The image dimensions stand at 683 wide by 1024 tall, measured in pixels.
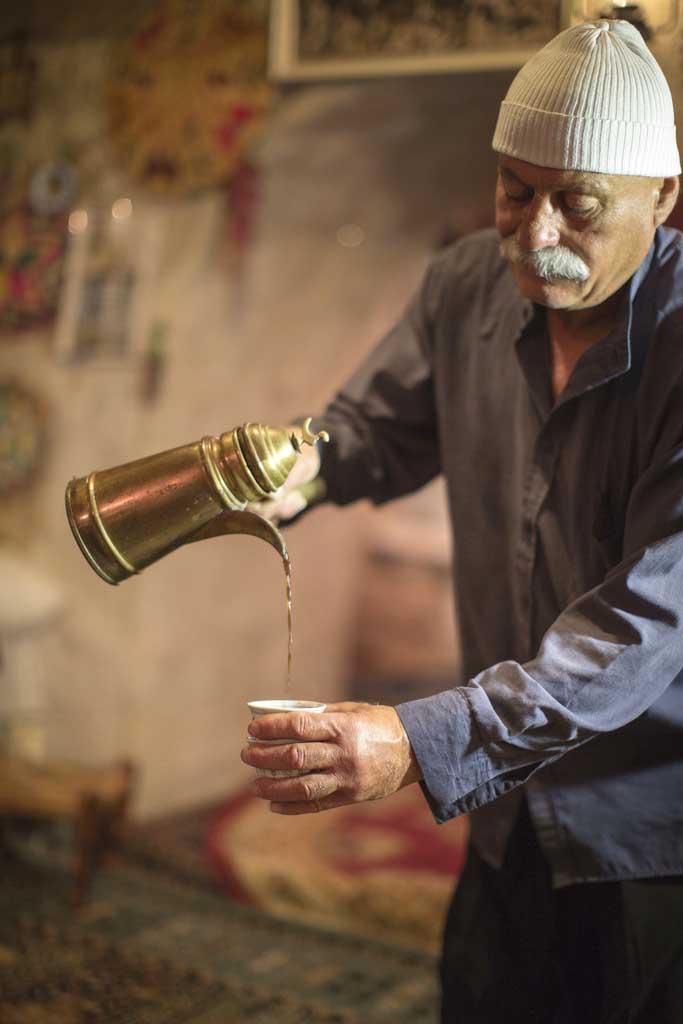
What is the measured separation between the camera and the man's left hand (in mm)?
1398

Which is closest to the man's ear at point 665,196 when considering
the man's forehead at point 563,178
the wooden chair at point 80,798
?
the man's forehead at point 563,178

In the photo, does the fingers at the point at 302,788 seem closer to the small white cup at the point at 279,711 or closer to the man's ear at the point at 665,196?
the small white cup at the point at 279,711

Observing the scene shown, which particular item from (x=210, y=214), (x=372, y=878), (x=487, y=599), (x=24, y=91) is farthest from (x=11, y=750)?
(x=487, y=599)

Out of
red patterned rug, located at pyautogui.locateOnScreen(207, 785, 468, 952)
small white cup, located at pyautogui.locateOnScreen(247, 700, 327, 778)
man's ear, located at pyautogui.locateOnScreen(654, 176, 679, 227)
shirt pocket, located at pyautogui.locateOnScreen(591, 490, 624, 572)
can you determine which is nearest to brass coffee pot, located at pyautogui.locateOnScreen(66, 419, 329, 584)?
small white cup, located at pyautogui.locateOnScreen(247, 700, 327, 778)

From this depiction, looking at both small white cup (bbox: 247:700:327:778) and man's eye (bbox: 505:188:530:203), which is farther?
man's eye (bbox: 505:188:530:203)

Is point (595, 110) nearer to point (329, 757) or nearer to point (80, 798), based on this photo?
point (329, 757)

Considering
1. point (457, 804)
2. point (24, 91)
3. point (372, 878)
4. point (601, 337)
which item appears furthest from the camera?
point (24, 91)

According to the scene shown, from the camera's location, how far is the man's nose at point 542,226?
162 cm

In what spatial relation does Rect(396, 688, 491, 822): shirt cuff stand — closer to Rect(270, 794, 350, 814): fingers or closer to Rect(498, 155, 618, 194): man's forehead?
Rect(270, 794, 350, 814): fingers

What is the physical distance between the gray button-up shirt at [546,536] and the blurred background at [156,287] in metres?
1.96

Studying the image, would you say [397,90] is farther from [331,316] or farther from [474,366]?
[474,366]

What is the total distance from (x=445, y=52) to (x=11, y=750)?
2.65 metres

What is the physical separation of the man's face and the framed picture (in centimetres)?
143

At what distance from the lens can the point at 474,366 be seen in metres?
1.95
